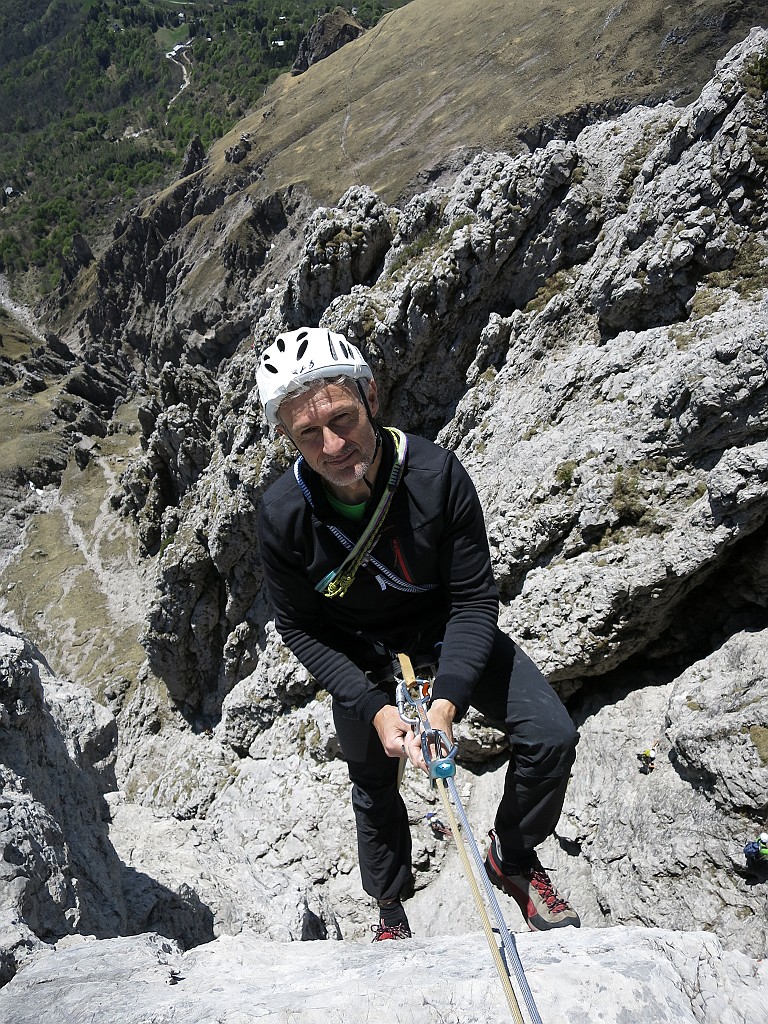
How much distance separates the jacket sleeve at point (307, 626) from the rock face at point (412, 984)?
1.72 meters

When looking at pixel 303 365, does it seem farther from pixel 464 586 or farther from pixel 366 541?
pixel 464 586

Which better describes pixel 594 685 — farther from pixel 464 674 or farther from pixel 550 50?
pixel 550 50

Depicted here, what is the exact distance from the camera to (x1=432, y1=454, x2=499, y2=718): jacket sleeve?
4738mm

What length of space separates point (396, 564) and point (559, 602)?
21.8 feet

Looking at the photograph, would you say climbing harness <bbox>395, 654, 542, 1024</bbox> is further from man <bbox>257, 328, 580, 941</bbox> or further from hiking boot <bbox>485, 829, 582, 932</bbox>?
hiking boot <bbox>485, 829, 582, 932</bbox>

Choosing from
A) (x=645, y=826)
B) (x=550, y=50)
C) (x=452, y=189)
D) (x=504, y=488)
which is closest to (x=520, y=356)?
(x=504, y=488)

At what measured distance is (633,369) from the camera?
1166 cm

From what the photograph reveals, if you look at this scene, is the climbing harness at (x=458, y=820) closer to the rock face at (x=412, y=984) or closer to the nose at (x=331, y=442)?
the rock face at (x=412, y=984)

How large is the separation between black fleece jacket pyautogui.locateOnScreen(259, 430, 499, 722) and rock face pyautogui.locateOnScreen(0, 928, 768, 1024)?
164 centimetres

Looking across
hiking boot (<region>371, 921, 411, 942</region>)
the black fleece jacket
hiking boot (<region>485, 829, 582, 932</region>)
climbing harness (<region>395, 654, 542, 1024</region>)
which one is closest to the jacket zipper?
the black fleece jacket

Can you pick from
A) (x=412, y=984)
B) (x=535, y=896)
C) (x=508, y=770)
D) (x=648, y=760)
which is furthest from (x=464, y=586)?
(x=648, y=760)

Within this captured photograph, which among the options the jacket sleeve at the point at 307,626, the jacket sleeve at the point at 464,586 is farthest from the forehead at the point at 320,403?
the jacket sleeve at the point at 464,586

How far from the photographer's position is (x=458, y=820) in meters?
3.94

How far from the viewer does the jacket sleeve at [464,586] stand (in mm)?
4738
